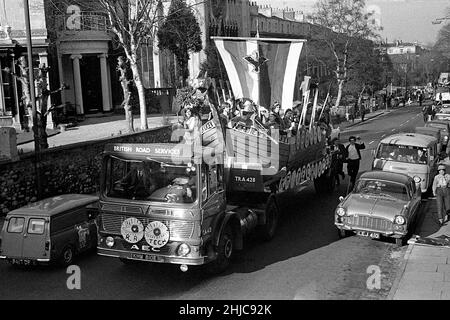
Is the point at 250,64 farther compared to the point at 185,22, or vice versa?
the point at 185,22

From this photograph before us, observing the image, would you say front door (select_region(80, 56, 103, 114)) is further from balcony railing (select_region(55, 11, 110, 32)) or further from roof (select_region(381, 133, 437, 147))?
roof (select_region(381, 133, 437, 147))

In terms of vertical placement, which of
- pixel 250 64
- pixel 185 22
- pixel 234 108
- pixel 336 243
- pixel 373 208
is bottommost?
pixel 336 243

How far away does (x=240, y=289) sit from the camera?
1036cm

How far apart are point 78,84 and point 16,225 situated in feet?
75.0

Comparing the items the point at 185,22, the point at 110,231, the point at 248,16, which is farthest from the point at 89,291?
the point at 248,16

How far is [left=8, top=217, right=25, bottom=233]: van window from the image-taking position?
11.9 m

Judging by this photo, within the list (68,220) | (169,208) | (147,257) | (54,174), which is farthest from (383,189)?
(54,174)

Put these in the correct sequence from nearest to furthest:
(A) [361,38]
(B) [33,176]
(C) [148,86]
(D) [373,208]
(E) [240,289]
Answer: (E) [240,289]
(D) [373,208]
(B) [33,176]
(C) [148,86]
(A) [361,38]

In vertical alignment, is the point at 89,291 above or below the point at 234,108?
below

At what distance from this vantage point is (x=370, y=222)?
13.0 metres

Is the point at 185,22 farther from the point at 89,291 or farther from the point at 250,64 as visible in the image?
the point at 89,291

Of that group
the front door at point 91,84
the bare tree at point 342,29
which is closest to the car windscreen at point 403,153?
the front door at point 91,84

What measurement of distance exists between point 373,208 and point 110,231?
245 inches

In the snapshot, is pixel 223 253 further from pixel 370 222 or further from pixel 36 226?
pixel 36 226
